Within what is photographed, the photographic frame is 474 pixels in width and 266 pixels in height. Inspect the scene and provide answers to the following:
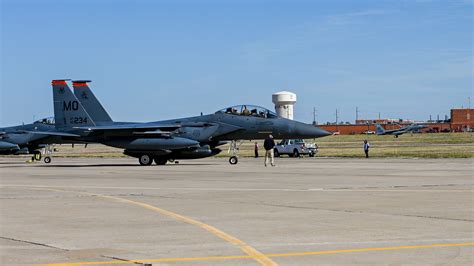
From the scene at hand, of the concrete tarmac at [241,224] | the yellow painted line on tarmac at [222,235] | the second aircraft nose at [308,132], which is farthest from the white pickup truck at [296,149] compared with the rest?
the yellow painted line on tarmac at [222,235]

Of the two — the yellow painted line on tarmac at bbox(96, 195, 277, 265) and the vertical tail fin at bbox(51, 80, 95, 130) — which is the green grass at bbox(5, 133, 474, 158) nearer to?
the vertical tail fin at bbox(51, 80, 95, 130)

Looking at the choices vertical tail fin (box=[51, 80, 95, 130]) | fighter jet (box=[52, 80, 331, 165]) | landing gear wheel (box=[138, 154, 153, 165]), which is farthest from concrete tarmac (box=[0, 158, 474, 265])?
vertical tail fin (box=[51, 80, 95, 130])

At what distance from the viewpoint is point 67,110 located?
40.7 m

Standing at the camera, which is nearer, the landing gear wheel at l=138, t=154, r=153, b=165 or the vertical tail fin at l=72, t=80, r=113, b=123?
the landing gear wheel at l=138, t=154, r=153, b=165

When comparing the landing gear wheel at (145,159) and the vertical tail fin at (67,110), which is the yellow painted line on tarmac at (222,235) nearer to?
the landing gear wheel at (145,159)

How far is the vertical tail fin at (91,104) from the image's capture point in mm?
41469

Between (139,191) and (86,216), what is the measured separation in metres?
6.12

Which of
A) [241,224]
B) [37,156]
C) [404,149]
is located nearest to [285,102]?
[404,149]

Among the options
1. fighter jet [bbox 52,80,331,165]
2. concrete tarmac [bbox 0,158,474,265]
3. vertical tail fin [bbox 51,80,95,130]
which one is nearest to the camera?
Result: concrete tarmac [bbox 0,158,474,265]

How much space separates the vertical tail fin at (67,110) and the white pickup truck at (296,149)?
20.1 metres

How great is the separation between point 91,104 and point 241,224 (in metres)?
30.8

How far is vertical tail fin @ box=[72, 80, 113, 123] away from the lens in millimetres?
41469

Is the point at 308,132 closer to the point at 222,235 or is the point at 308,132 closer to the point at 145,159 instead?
the point at 145,159

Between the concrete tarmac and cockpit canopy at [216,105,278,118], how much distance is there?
17.2 metres
